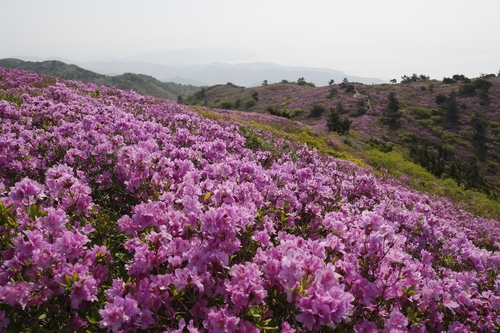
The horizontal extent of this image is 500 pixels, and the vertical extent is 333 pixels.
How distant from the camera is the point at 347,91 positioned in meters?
66.3

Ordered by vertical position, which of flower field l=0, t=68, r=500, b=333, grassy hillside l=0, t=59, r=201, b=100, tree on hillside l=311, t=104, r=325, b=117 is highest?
grassy hillside l=0, t=59, r=201, b=100

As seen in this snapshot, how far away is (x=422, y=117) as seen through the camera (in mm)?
51844

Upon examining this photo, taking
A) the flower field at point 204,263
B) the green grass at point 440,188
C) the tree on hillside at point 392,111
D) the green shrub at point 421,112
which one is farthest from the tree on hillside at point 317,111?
the flower field at point 204,263

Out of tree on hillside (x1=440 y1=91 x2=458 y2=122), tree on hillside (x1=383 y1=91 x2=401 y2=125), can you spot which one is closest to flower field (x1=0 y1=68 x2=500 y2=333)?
tree on hillside (x1=383 y1=91 x2=401 y2=125)

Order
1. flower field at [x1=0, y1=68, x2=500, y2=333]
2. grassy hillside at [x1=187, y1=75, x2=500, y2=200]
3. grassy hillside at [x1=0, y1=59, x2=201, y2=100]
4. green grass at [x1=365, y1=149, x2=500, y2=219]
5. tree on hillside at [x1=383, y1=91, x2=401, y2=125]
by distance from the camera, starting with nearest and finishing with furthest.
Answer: flower field at [x1=0, y1=68, x2=500, y2=333], green grass at [x1=365, y1=149, x2=500, y2=219], grassy hillside at [x1=187, y1=75, x2=500, y2=200], tree on hillside at [x1=383, y1=91, x2=401, y2=125], grassy hillside at [x1=0, y1=59, x2=201, y2=100]

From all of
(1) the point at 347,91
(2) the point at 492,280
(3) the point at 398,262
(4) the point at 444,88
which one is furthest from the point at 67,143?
(4) the point at 444,88

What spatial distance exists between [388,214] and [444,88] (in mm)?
69918

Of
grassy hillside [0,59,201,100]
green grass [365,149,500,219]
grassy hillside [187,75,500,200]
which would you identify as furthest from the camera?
grassy hillside [0,59,201,100]

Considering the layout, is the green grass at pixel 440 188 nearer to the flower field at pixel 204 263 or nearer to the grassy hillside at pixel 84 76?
the flower field at pixel 204 263

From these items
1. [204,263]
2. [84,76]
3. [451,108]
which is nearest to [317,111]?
[451,108]

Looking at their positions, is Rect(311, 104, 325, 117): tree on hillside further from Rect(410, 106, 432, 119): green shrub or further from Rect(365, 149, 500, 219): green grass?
Rect(365, 149, 500, 219): green grass

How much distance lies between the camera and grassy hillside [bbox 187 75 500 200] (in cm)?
3672

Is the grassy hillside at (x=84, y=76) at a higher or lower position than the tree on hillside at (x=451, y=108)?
higher

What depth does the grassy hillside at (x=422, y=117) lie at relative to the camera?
120 feet
